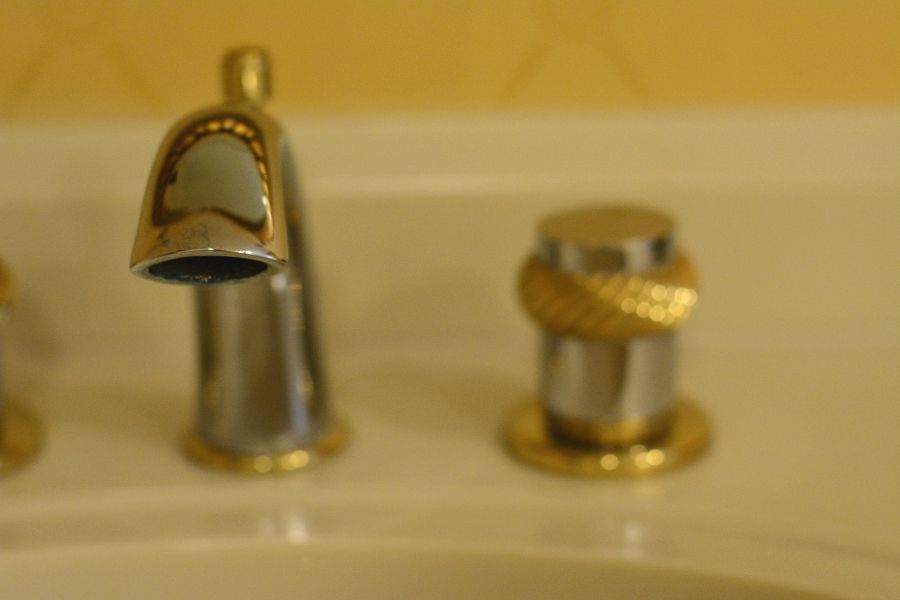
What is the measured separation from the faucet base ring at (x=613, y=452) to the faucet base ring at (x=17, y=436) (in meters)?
0.19

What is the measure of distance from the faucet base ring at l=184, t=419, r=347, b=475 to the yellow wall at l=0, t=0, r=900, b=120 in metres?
0.16

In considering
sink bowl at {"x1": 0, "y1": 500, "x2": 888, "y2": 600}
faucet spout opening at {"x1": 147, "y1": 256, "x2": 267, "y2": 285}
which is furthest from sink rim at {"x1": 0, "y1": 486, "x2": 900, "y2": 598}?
faucet spout opening at {"x1": 147, "y1": 256, "x2": 267, "y2": 285}

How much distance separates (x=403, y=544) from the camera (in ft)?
1.29

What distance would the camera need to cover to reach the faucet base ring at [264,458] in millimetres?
435

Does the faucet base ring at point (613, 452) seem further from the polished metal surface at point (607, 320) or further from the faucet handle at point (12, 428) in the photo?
the faucet handle at point (12, 428)

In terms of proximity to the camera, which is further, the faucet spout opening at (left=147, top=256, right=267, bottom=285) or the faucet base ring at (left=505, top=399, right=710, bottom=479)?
the faucet base ring at (left=505, top=399, right=710, bottom=479)

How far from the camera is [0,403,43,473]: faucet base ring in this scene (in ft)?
1.46

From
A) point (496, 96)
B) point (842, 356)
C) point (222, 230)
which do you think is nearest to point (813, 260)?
point (842, 356)

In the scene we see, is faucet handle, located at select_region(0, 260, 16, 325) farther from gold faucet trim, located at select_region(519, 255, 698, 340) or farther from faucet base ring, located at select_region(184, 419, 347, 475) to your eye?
gold faucet trim, located at select_region(519, 255, 698, 340)

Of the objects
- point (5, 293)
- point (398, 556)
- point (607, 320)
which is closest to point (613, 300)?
Result: point (607, 320)

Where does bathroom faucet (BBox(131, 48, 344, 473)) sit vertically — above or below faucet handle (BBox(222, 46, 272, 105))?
below

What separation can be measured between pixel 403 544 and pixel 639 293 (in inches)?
4.7

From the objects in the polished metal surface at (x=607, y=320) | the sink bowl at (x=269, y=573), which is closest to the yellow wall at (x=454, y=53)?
the polished metal surface at (x=607, y=320)

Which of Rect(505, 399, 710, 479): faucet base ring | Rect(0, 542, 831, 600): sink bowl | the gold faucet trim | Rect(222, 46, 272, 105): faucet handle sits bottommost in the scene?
Rect(0, 542, 831, 600): sink bowl
